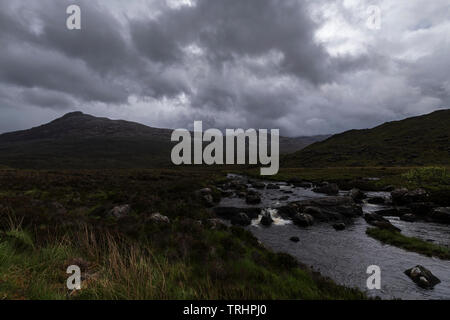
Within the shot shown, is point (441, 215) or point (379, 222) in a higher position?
point (441, 215)

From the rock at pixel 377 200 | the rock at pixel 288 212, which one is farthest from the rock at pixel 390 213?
the rock at pixel 288 212

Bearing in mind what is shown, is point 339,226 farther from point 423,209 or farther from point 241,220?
point 423,209

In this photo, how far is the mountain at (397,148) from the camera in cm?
8644

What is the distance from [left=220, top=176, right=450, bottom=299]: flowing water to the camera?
988 centimetres

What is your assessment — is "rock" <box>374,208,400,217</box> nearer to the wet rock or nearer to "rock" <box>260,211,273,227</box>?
the wet rock

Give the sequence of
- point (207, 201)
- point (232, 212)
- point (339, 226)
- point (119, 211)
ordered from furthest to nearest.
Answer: point (207, 201), point (232, 212), point (339, 226), point (119, 211)

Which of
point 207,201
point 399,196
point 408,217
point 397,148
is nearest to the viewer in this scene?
point 408,217

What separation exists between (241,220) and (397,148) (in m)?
118

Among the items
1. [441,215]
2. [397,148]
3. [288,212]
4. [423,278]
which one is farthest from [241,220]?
[397,148]

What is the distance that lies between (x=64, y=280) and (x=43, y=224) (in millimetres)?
6180

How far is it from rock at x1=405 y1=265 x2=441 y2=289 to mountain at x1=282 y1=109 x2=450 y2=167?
9071 cm

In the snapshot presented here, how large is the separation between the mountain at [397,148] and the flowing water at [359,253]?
82.9m

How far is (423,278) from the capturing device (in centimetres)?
1005

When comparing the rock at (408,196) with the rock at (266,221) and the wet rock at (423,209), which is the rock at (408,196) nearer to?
the wet rock at (423,209)
